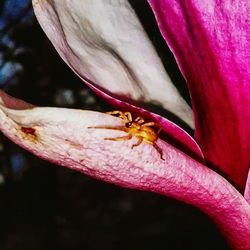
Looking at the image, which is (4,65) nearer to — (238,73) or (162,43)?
(162,43)

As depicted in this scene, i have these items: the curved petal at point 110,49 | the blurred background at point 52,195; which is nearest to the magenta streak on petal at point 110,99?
the curved petal at point 110,49

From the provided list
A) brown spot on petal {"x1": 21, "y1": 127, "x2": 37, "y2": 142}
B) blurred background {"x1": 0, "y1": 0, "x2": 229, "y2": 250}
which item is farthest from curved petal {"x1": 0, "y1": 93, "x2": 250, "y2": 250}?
blurred background {"x1": 0, "y1": 0, "x2": 229, "y2": 250}

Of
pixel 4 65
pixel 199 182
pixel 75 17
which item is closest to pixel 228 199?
pixel 199 182

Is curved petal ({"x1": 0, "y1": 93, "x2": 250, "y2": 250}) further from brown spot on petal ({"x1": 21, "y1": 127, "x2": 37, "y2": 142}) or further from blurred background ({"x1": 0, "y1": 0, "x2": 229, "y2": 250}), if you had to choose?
blurred background ({"x1": 0, "y1": 0, "x2": 229, "y2": 250})

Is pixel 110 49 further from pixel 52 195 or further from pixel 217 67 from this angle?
pixel 52 195

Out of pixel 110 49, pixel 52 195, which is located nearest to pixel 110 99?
pixel 110 49
